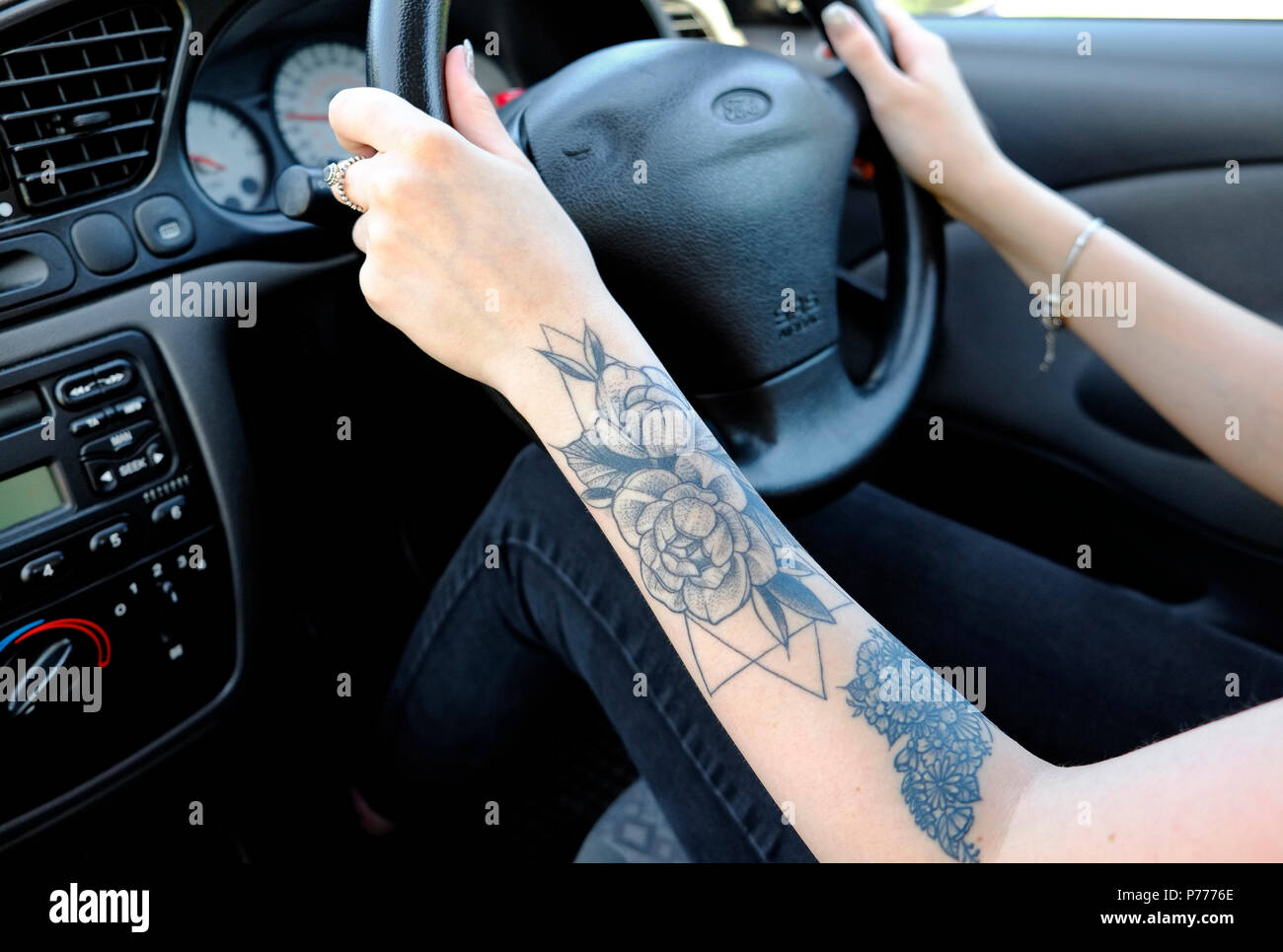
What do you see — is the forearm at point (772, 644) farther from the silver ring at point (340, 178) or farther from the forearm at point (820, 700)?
the silver ring at point (340, 178)

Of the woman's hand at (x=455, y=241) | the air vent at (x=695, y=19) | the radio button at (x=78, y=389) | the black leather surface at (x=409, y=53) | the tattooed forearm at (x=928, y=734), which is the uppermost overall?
the air vent at (x=695, y=19)

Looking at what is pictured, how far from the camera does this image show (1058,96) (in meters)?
1.32

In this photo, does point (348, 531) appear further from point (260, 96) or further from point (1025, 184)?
point (1025, 184)

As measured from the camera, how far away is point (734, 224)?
0.93 metres

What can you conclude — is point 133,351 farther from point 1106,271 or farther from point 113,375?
point 1106,271

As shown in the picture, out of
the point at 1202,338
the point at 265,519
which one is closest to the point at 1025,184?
the point at 1202,338

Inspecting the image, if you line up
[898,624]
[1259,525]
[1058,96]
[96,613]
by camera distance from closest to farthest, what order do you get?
[96,613]
[898,624]
[1259,525]
[1058,96]

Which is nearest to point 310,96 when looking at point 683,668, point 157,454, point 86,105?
point 86,105

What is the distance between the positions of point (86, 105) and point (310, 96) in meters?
0.36

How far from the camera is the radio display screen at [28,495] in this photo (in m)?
Result: 0.87

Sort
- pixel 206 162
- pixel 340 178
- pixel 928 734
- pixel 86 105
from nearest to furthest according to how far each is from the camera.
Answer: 1. pixel 928 734
2. pixel 340 178
3. pixel 86 105
4. pixel 206 162

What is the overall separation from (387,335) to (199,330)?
28 centimetres

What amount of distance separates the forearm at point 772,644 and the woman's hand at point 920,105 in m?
0.50

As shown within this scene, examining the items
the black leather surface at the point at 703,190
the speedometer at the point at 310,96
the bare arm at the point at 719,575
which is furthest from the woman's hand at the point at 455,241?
the speedometer at the point at 310,96
